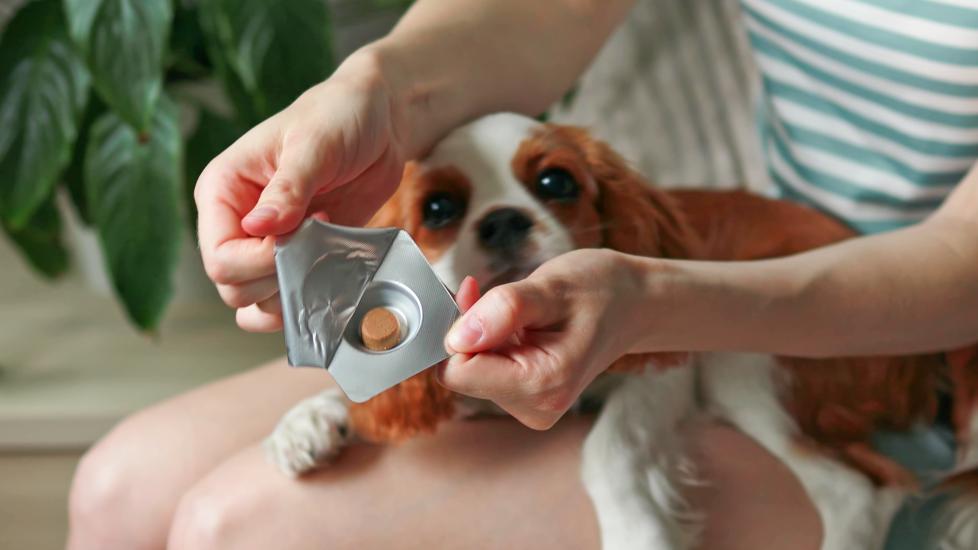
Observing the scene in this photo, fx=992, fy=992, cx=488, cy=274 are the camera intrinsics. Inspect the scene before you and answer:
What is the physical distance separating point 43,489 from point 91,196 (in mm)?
454

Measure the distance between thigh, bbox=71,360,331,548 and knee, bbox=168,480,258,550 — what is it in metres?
0.09

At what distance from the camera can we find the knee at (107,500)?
0.92 m

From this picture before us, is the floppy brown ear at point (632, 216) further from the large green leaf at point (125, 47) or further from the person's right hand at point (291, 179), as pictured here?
the large green leaf at point (125, 47)

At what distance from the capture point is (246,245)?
629mm

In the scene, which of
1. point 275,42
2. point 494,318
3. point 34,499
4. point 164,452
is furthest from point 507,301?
point 34,499

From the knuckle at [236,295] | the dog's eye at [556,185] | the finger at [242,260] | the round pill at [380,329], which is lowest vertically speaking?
the knuckle at [236,295]

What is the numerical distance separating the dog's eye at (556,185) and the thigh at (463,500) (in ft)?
0.66

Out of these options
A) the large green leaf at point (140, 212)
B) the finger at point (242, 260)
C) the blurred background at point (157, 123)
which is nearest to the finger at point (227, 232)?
the finger at point (242, 260)

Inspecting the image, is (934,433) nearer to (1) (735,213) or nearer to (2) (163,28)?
(1) (735,213)

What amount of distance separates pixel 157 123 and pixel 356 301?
2.63ft

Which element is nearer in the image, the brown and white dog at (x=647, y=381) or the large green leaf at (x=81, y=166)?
the brown and white dog at (x=647, y=381)

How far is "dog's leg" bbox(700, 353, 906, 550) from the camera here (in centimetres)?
82

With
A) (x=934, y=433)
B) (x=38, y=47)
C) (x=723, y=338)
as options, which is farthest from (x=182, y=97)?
(x=934, y=433)

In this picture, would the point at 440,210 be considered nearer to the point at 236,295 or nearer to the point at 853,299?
the point at 236,295
